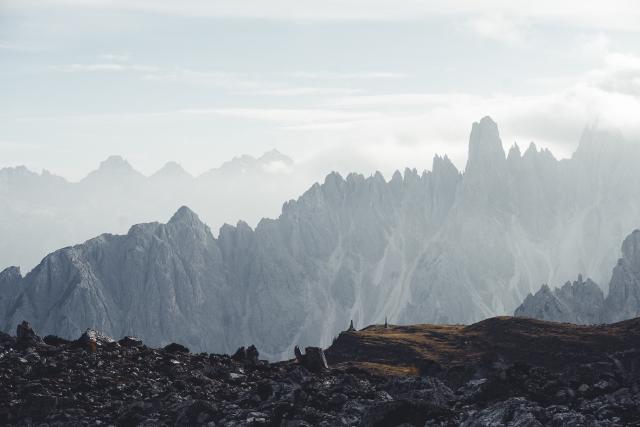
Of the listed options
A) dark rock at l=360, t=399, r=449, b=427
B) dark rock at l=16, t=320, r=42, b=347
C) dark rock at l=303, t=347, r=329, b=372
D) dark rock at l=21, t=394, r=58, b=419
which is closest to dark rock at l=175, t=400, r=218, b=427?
dark rock at l=21, t=394, r=58, b=419

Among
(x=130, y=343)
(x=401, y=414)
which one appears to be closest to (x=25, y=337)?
(x=130, y=343)

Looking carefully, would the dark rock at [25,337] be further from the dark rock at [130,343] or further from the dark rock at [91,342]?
the dark rock at [130,343]

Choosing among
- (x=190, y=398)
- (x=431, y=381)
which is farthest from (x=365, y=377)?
(x=190, y=398)

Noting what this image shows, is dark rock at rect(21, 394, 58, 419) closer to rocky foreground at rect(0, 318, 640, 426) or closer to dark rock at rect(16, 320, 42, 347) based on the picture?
rocky foreground at rect(0, 318, 640, 426)

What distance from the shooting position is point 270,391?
174 feet

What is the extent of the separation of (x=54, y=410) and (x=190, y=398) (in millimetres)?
7768

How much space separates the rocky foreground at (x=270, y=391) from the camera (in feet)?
141

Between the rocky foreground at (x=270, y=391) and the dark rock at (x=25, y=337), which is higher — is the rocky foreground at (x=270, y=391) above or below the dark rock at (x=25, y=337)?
below

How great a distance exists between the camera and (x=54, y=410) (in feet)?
170

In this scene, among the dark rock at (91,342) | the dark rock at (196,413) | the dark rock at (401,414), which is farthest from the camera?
the dark rock at (91,342)

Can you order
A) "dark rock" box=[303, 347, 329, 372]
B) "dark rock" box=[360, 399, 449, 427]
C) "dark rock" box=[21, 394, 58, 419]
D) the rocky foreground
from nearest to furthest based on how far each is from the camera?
the rocky foreground
"dark rock" box=[360, 399, 449, 427]
"dark rock" box=[21, 394, 58, 419]
"dark rock" box=[303, 347, 329, 372]

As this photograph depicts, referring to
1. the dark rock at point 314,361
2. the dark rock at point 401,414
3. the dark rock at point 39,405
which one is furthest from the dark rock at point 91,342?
the dark rock at point 401,414

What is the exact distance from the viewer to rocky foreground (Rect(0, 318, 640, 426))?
43.1m

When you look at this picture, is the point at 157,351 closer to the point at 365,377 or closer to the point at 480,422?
the point at 365,377
